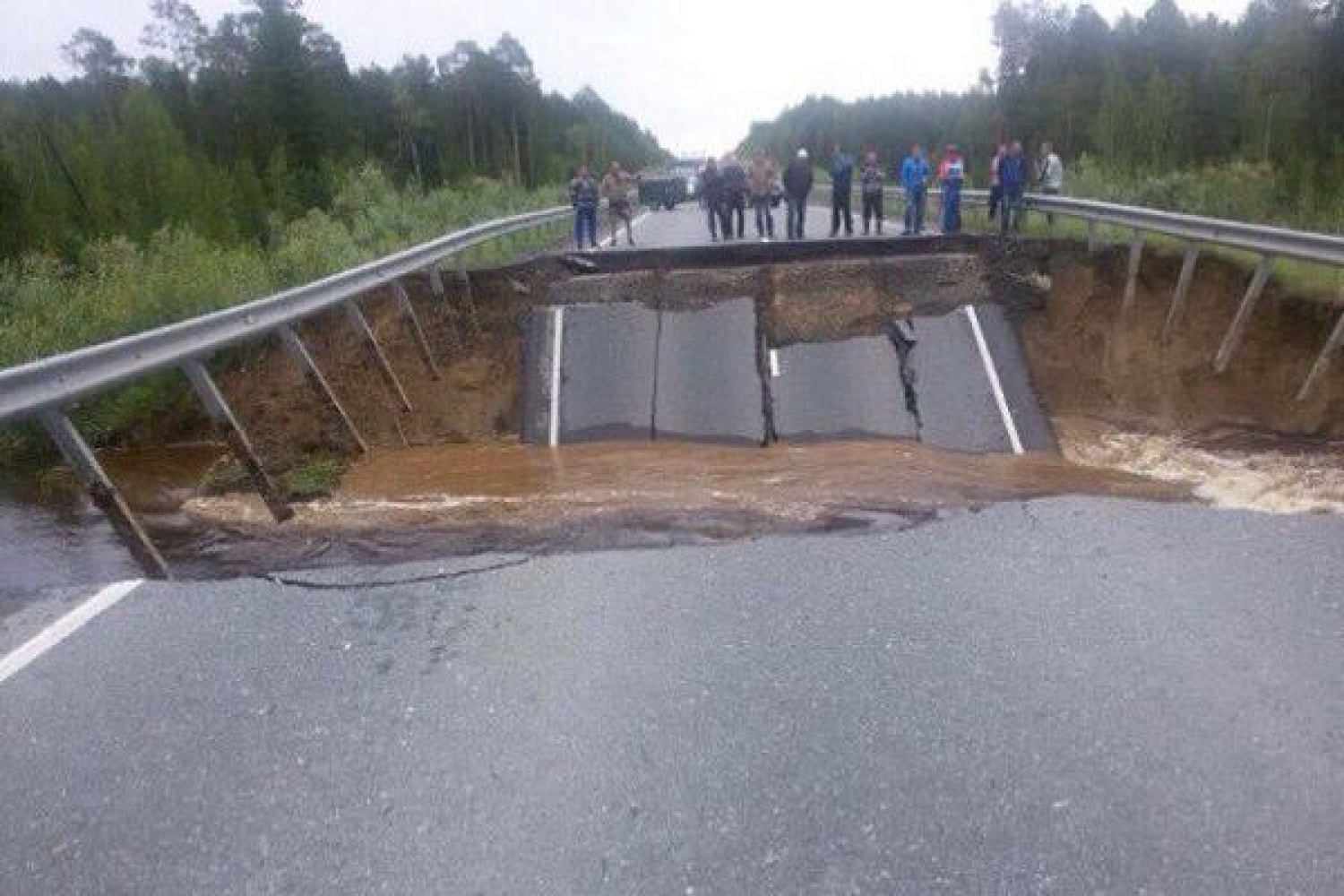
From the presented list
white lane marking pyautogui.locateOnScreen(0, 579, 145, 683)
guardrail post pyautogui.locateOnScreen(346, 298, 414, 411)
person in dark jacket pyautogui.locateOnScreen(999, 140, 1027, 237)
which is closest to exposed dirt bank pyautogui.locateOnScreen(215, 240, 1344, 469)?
guardrail post pyautogui.locateOnScreen(346, 298, 414, 411)

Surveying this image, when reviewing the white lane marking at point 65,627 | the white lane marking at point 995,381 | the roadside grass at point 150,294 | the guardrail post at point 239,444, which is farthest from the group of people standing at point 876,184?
the white lane marking at point 65,627

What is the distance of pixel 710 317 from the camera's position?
1280cm

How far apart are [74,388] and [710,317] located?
7707 millimetres

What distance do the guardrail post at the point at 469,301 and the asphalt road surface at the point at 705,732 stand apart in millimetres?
7777

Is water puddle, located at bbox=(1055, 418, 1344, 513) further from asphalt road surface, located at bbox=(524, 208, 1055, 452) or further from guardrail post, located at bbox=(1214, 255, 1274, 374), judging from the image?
guardrail post, located at bbox=(1214, 255, 1274, 374)

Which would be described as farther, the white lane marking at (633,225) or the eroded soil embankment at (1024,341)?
the white lane marking at (633,225)

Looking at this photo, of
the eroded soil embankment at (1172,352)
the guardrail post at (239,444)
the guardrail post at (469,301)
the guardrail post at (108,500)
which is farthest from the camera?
the guardrail post at (469,301)

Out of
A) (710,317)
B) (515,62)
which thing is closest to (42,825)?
(710,317)

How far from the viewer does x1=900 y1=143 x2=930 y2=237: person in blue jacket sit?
62.6 ft

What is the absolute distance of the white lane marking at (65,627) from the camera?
441 cm

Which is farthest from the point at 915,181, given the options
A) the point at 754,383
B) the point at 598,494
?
the point at 598,494

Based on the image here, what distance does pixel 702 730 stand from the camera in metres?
3.69

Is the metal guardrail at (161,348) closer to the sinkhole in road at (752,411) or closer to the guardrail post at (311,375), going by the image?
the guardrail post at (311,375)

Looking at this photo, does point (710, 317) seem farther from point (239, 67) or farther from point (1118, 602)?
point (239, 67)
